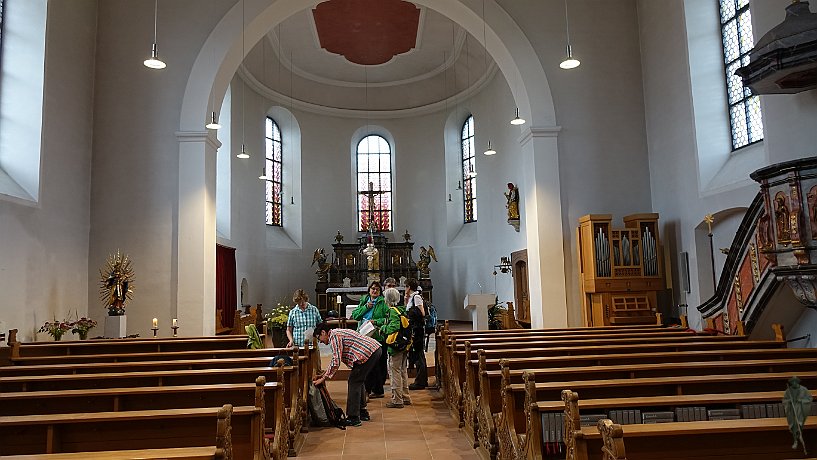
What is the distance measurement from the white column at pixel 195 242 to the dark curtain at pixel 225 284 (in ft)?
10.6

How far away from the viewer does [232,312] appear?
14719 millimetres

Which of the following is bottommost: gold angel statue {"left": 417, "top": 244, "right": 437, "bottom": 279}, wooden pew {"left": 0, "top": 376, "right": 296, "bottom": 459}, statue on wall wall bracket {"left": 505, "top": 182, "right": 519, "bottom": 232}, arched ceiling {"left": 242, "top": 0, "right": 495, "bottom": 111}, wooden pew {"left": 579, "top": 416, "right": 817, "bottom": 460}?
wooden pew {"left": 579, "top": 416, "right": 817, "bottom": 460}

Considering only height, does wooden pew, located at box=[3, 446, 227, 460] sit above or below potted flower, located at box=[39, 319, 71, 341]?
below

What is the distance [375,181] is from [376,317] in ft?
43.9

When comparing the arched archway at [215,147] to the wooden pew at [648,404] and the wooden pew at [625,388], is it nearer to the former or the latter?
the wooden pew at [625,388]

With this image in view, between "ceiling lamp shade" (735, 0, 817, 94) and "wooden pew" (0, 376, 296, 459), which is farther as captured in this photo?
"ceiling lamp shade" (735, 0, 817, 94)

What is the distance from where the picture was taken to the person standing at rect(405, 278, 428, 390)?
840cm

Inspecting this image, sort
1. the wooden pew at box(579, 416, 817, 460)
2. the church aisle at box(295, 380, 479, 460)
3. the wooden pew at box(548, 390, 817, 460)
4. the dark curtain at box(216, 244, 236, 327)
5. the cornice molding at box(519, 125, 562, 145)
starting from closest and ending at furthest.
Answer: the wooden pew at box(579, 416, 817, 460) < the wooden pew at box(548, 390, 817, 460) < the church aisle at box(295, 380, 479, 460) < the cornice molding at box(519, 125, 562, 145) < the dark curtain at box(216, 244, 236, 327)

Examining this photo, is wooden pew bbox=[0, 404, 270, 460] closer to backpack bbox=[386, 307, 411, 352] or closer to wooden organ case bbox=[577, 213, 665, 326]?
backpack bbox=[386, 307, 411, 352]

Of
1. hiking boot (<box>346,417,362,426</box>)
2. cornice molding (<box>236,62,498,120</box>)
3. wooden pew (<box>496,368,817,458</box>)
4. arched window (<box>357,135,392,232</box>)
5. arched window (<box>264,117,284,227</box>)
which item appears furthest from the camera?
arched window (<box>357,135,392,232</box>)

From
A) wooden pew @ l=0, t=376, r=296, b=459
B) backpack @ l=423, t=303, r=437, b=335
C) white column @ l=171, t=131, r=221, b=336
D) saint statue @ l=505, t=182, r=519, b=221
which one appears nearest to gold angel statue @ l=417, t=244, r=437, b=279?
saint statue @ l=505, t=182, r=519, b=221

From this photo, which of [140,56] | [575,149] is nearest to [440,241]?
[575,149]

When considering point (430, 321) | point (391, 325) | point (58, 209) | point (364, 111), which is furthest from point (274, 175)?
point (391, 325)

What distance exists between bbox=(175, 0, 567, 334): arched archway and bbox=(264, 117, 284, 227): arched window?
7.32 metres
